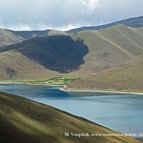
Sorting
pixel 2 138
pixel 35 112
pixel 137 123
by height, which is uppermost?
pixel 137 123

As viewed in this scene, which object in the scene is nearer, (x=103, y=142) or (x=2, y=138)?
(x=2, y=138)

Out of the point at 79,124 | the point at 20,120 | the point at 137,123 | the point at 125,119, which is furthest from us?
the point at 125,119

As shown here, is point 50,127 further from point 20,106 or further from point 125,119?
point 125,119

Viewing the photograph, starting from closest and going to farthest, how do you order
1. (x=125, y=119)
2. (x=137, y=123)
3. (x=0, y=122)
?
(x=0, y=122) < (x=137, y=123) < (x=125, y=119)

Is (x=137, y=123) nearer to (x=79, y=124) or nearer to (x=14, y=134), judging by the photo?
(x=79, y=124)

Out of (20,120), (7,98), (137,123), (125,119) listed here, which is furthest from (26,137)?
(125,119)

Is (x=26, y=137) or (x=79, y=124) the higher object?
(x=79, y=124)
